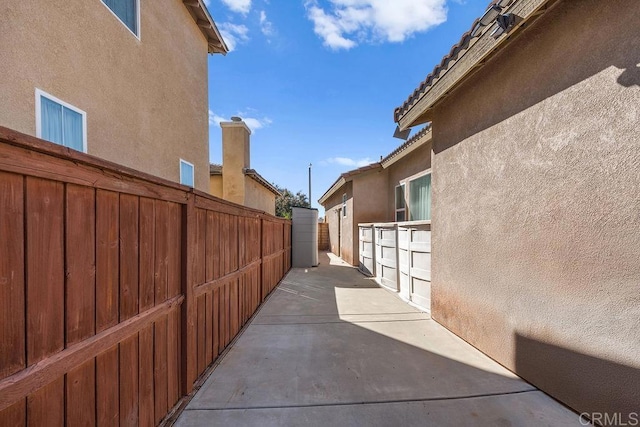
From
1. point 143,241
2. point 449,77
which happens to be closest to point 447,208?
point 449,77

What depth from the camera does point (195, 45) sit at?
7430mm

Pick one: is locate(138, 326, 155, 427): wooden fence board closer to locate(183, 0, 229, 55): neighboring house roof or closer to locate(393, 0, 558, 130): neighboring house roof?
locate(393, 0, 558, 130): neighboring house roof

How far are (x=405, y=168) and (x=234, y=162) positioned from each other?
21.4 ft

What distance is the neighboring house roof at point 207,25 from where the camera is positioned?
6828 millimetres

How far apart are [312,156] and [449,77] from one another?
2743 cm

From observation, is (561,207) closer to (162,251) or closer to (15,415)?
(162,251)

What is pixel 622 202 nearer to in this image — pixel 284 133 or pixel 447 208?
pixel 447 208

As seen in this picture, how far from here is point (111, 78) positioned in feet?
14.6

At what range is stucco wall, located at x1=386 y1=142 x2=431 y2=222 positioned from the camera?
7.91 metres

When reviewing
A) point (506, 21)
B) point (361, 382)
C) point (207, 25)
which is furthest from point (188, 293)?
point (207, 25)

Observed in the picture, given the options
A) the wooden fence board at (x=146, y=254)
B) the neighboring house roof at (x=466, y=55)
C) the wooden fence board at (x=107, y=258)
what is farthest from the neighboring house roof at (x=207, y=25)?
the wooden fence board at (x=107, y=258)

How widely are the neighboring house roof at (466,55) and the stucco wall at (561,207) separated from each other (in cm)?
31

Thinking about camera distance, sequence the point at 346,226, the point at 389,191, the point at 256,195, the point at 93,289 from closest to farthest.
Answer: the point at 93,289 → the point at 389,191 → the point at 256,195 → the point at 346,226

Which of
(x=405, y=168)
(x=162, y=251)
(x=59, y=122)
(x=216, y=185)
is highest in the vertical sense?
(x=405, y=168)
